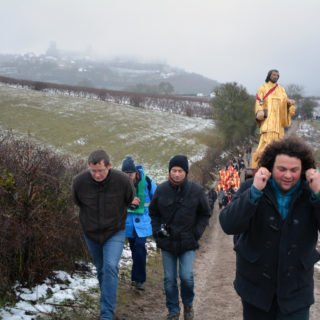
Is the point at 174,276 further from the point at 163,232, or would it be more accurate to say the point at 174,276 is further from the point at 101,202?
the point at 101,202

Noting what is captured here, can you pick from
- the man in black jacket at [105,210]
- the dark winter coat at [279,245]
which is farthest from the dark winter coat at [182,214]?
the dark winter coat at [279,245]

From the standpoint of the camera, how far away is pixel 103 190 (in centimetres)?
401

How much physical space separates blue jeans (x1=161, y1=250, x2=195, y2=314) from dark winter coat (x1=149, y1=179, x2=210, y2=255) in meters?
0.11

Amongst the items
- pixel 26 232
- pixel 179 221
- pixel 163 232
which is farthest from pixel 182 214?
pixel 26 232

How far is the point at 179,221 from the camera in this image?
4191 millimetres

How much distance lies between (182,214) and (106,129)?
36.8 metres

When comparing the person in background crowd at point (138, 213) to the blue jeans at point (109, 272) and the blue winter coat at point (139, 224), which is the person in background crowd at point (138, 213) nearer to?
the blue winter coat at point (139, 224)

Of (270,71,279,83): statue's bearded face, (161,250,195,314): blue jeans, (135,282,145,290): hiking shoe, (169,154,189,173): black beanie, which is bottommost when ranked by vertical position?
(135,282,145,290): hiking shoe

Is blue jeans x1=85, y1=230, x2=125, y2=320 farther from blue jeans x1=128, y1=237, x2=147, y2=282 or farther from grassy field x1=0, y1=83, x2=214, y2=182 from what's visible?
grassy field x1=0, y1=83, x2=214, y2=182

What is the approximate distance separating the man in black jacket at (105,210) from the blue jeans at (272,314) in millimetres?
1656

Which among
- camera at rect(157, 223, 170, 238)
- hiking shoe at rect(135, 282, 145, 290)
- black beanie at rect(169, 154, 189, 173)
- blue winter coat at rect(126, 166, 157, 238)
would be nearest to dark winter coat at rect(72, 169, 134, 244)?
camera at rect(157, 223, 170, 238)

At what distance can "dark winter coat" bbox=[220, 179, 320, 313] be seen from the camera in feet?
8.51

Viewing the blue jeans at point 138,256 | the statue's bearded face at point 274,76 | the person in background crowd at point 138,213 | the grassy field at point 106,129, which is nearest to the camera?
the person in background crowd at point 138,213

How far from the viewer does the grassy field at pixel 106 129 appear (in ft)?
105
